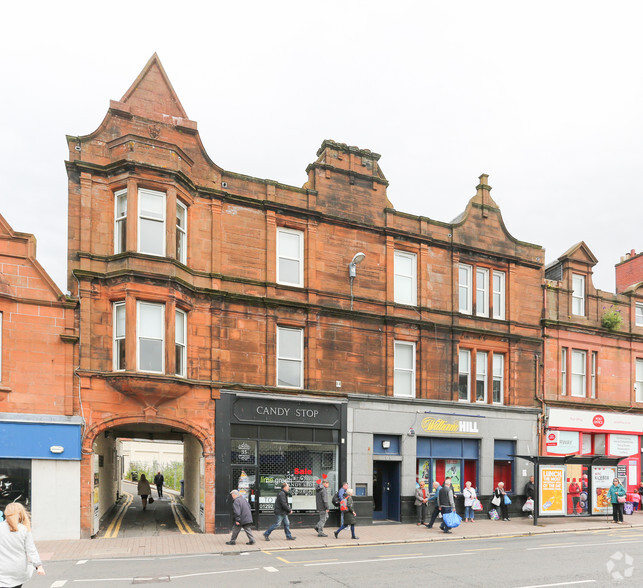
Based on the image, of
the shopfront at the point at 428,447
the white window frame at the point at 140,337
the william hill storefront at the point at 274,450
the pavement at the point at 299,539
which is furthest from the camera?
the shopfront at the point at 428,447

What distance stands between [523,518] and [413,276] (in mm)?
10501

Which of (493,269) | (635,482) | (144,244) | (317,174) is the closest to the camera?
(144,244)

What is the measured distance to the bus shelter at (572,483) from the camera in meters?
22.6

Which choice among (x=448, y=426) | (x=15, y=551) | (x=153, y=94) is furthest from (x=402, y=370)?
(x=15, y=551)

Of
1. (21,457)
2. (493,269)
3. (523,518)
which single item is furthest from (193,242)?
(523,518)

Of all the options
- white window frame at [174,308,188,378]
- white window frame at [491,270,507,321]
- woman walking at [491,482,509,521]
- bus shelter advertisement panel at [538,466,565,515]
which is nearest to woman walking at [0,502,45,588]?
white window frame at [174,308,188,378]

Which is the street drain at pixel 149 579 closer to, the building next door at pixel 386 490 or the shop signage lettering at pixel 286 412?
the shop signage lettering at pixel 286 412

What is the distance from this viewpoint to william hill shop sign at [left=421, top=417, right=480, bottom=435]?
2298 cm

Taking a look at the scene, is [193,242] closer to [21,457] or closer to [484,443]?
[21,457]

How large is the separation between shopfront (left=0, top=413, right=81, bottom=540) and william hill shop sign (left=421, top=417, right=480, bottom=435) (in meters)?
12.3

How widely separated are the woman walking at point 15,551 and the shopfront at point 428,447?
1471 centimetres

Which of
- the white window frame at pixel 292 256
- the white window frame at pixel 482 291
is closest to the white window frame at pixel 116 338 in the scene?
the white window frame at pixel 292 256

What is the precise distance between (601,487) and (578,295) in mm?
8631

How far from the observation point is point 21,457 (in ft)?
55.3
